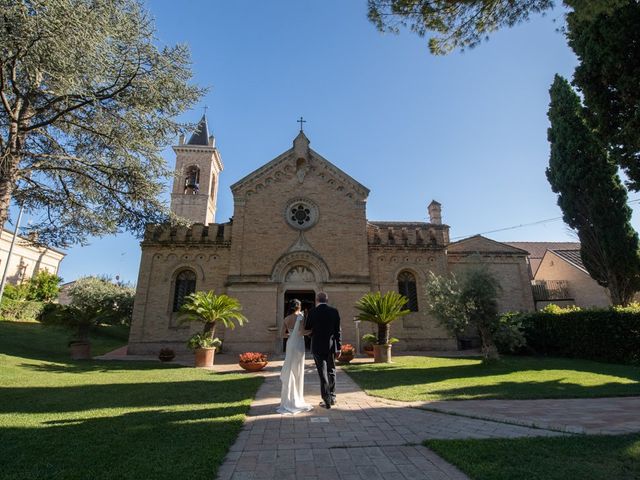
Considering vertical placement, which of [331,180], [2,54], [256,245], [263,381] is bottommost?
[263,381]

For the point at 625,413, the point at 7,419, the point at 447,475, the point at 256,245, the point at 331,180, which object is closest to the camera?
the point at 447,475

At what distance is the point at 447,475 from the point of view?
11.0ft

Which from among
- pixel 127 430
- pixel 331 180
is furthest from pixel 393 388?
pixel 331 180

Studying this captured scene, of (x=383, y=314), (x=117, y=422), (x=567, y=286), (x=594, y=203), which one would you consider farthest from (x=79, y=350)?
(x=567, y=286)

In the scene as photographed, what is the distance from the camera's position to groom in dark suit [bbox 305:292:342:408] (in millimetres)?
6508

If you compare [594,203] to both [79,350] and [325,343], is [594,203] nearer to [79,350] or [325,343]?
[325,343]

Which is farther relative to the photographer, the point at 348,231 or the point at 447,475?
the point at 348,231

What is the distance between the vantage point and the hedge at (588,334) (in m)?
13.9

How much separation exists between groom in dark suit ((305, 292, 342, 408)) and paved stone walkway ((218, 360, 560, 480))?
37 cm

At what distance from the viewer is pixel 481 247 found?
74.8 feet

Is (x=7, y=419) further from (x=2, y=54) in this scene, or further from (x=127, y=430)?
(x=2, y=54)

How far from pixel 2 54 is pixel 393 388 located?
491 inches

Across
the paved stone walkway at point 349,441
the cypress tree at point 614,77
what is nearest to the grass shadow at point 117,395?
the paved stone walkway at point 349,441

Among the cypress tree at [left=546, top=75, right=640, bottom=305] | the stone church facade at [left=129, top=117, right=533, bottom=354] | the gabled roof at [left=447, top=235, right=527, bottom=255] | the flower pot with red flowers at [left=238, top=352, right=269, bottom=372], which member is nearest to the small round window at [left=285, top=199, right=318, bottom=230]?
the stone church facade at [left=129, top=117, right=533, bottom=354]
